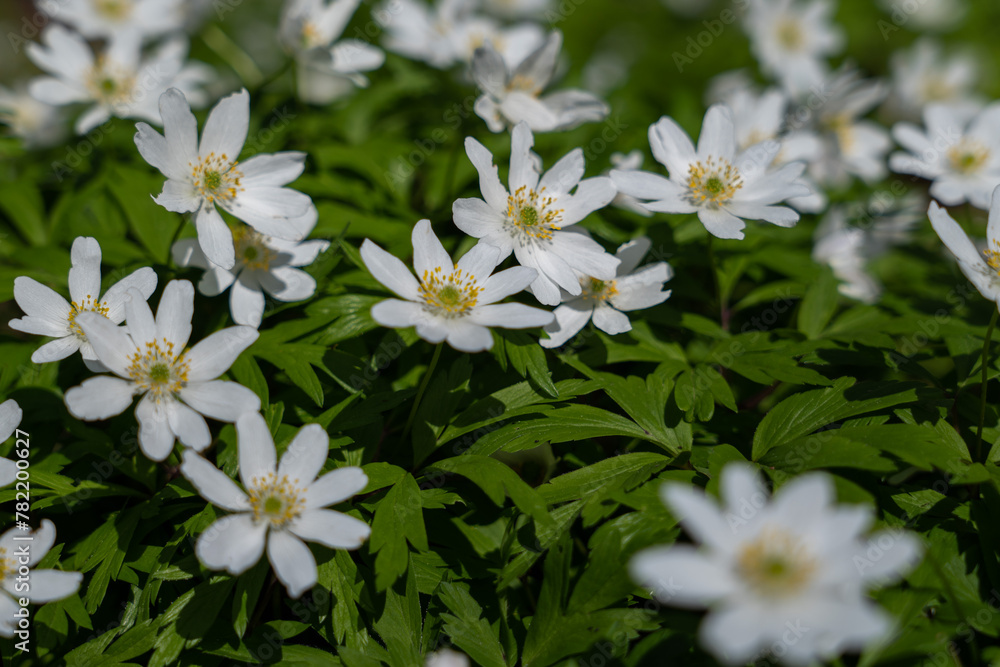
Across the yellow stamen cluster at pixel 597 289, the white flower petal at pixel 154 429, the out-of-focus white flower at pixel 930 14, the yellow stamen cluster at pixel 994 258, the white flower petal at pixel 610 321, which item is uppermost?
the yellow stamen cluster at pixel 994 258

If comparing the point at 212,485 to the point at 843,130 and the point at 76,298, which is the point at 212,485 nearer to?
the point at 76,298

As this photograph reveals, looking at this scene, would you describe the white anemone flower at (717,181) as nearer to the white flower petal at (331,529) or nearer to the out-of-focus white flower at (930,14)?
the white flower petal at (331,529)

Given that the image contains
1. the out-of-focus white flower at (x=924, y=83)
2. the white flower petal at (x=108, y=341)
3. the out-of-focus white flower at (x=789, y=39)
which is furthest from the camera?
the out-of-focus white flower at (x=924, y=83)

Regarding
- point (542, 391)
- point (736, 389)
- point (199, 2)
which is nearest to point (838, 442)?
point (736, 389)

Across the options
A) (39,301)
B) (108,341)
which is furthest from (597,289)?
(39,301)

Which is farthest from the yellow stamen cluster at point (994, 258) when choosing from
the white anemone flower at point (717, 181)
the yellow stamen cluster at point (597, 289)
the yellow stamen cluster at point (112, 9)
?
the yellow stamen cluster at point (112, 9)

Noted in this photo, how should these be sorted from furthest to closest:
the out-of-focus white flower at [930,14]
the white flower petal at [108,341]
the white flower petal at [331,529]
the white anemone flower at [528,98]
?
the out-of-focus white flower at [930,14] < the white anemone flower at [528,98] < the white flower petal at [108,341] < the white flower petal at [331,529]

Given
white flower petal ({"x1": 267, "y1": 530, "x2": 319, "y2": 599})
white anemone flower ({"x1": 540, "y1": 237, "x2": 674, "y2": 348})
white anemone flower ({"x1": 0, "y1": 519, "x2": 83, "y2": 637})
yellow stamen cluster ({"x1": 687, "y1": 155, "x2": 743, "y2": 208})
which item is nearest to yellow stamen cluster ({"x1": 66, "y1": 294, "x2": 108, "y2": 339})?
white anemone flower ({"x1": 0, "y1": 519, "x2": 83, "y2": 637})
